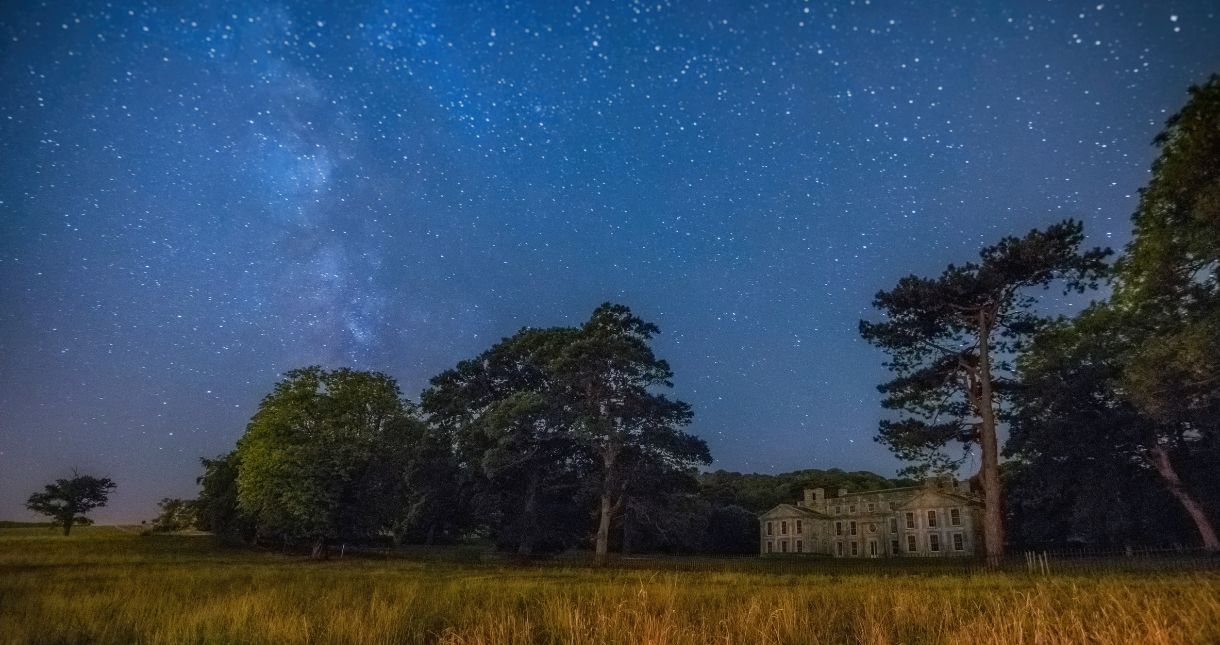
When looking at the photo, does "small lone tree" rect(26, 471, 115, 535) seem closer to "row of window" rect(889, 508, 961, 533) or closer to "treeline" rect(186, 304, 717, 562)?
"treeline" rect(186, 304, 717, 562)

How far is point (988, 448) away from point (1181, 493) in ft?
55.4

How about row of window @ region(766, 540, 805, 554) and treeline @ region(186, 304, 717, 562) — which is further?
row of window @ region(766, 540, 805, 554)

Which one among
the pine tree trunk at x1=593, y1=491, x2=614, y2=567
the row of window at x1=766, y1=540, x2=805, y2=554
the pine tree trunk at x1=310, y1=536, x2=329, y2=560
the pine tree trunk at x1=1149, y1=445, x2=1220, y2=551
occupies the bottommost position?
the row of window at x1=766, y1=540, x2=805, y2=554

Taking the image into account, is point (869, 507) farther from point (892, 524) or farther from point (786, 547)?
point (786, 547)

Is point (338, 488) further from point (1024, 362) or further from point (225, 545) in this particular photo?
point (1024, 362)

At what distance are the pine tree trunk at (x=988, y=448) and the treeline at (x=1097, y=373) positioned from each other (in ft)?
0.22

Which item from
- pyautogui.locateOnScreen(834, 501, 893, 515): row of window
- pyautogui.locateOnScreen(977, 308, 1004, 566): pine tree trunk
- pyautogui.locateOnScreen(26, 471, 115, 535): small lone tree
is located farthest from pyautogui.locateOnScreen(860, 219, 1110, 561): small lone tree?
pyautogui.locateOnScreen(26, 471, 115, 535): small lone tree

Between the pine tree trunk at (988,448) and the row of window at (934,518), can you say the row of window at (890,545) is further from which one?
the pine tree trunk at (988,448)

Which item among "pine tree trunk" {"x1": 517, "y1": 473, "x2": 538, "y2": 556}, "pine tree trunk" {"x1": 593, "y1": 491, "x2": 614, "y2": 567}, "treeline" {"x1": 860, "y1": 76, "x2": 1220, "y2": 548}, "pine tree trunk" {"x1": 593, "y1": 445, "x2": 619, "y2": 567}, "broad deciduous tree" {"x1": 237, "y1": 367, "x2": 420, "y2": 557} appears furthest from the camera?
"pine tree trunk" {"x1": 517, "y1": 473, "x2": 538, "y2": 556}

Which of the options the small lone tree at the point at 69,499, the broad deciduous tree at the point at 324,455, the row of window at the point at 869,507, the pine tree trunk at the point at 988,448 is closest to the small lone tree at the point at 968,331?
the pine tree trunk at the point at 988,448

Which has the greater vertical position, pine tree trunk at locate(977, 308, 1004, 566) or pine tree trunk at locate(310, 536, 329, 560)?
pine tree trunk at locate(977, 308, 1004, 566)

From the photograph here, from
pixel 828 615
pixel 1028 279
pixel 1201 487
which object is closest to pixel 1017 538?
pixel 1201 487

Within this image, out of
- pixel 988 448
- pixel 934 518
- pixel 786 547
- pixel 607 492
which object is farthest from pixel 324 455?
pixel 934 518

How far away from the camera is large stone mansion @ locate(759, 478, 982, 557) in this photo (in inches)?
2589
